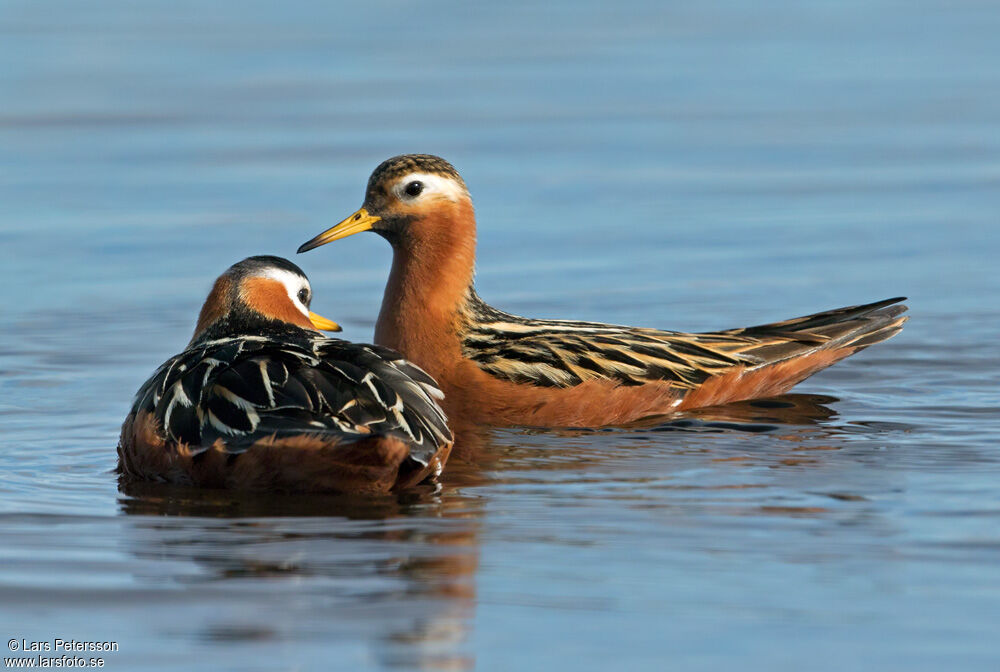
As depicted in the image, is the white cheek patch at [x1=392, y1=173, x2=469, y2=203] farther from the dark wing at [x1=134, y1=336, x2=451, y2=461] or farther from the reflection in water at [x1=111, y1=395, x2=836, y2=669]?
the dark wing at [x1=134, y1=336, x2=451, y2=461]

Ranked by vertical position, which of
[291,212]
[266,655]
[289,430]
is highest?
[291,212]

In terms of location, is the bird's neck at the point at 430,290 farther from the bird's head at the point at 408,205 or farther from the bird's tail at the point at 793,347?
the bird's tail at the point at 793,347

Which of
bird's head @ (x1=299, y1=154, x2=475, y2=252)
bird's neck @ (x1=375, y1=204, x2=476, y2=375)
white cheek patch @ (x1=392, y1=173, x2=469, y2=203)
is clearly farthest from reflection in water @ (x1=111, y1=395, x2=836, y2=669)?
white cheek patch @ (x1=392, y1=173, x2=469, y2=203)

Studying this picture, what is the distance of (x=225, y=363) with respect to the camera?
1088 centimetres

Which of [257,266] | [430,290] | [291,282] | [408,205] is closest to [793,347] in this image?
[430,290]

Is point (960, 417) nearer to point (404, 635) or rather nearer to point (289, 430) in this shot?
point (289, 430)

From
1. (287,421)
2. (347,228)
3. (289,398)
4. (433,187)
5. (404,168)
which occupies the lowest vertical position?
(287,421)

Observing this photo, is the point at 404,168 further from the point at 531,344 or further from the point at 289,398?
the point at 289,398

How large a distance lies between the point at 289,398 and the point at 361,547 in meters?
1.27

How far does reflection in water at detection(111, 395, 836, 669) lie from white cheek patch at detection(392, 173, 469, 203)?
2.47m

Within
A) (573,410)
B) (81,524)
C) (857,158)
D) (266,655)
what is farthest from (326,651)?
(857,158)

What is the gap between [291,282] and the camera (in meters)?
12.5

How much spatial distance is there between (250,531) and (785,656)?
3362 millimetres

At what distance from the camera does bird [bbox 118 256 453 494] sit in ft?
33.9
